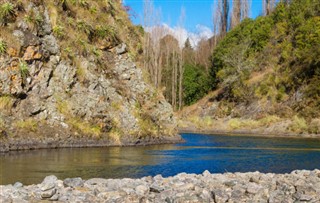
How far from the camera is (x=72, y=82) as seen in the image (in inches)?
1040

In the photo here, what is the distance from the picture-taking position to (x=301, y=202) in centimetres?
1061

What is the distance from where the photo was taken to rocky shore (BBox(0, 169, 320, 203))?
10.1 metres

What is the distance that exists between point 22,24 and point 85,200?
54.7ft

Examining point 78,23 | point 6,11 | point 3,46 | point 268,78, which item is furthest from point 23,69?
point 268,78

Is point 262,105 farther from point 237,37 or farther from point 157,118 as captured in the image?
point 157,118

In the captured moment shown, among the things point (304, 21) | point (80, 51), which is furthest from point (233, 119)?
point (80, 51)

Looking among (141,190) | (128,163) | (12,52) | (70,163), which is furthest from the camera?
(12,52)

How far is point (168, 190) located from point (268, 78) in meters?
48.2

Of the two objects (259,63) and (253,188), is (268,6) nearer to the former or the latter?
(259,63)

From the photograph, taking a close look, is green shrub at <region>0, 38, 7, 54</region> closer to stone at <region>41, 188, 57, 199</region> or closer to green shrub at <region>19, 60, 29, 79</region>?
green shrub at <region>19, 60, 29, 79</region>

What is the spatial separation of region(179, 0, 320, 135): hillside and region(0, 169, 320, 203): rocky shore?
32566 millimetres

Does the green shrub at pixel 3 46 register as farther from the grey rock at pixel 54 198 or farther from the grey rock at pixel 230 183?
the grey rock at pixel 230 183

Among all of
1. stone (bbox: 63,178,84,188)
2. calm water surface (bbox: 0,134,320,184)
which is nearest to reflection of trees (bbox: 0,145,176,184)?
calm water surface (bbox: 0,134,320,184)

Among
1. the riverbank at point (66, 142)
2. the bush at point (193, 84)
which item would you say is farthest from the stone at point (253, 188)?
the bush at point (193, 84)
